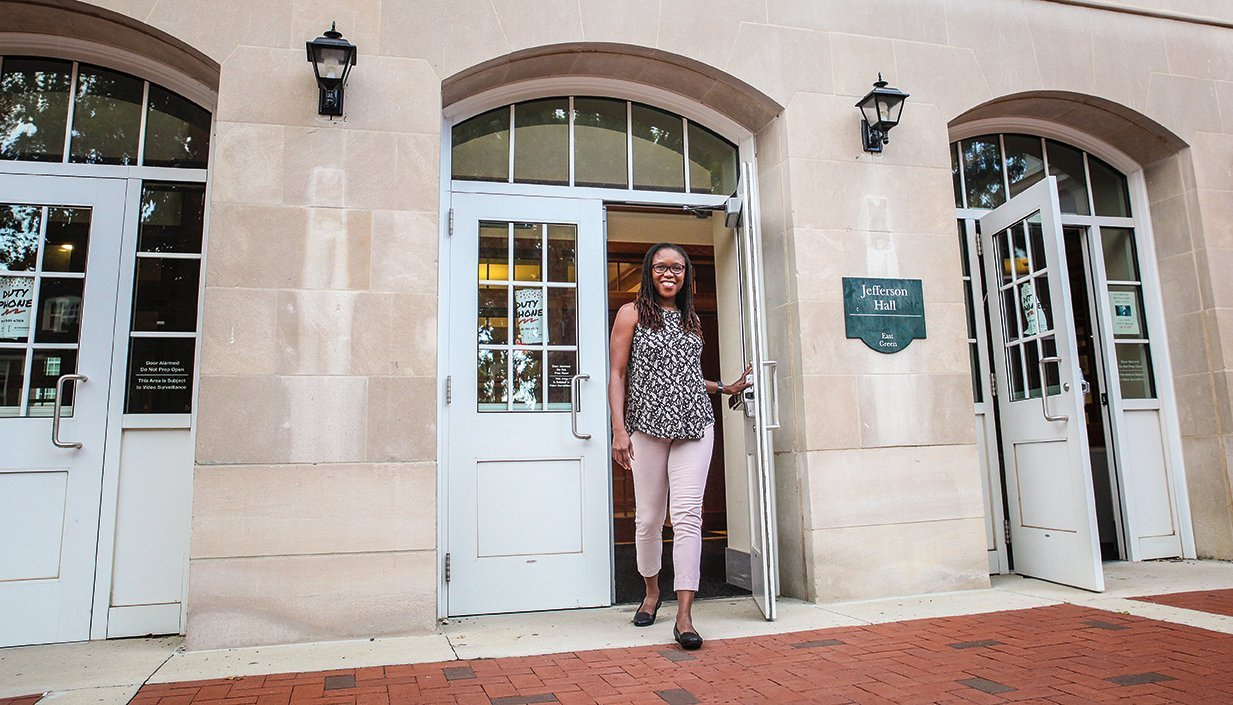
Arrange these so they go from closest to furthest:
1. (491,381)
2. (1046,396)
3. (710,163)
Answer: (491,381), (1046,396), (710,163)

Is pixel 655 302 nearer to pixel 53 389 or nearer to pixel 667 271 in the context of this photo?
pixel 667 271

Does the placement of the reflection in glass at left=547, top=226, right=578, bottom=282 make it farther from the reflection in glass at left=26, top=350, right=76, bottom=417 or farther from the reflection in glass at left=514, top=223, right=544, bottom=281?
the reflection in glass at left=26, top=350, right=76, bottom=417

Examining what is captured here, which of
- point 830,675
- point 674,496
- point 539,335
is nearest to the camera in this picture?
point 830,675

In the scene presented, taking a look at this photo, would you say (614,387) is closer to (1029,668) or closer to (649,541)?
(649,541)

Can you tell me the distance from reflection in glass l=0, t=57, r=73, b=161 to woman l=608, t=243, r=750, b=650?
10.2ft

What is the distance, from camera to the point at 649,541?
368 cm

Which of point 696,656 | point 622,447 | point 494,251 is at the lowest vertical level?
point 696,656

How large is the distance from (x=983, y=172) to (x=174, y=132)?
501 cm

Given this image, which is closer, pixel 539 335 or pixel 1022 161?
pixel 539 335

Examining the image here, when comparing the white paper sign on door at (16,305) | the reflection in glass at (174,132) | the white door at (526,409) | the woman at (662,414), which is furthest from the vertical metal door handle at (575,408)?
the white paper sign on door at (16,305)

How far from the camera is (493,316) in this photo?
4.28 meters

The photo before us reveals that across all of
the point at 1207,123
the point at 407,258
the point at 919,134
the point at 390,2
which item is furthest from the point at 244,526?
the point at 1207,123

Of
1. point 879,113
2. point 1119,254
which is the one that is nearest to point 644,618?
point 879,113

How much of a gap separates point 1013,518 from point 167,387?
4.86 meters
